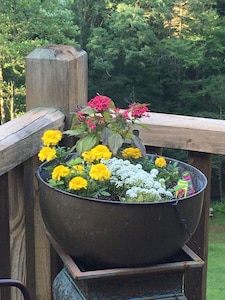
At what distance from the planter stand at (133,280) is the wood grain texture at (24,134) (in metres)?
A: 0.26

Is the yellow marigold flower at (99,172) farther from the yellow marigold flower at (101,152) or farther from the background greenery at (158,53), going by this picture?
the background greenery at (158,53)

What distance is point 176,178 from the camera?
1.50 metres

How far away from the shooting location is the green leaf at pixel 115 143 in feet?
4.78

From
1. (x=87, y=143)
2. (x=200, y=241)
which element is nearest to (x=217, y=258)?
(x=200, y=241)

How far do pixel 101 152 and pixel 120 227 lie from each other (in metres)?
0.20

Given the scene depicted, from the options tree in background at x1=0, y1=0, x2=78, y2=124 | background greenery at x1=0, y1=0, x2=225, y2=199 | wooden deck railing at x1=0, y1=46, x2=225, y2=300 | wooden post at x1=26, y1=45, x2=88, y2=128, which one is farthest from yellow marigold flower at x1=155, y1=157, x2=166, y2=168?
background greenery at x1=0, y1=0, x2=225, y2=199

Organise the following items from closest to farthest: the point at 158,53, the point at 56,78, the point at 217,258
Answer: the point at 56,78 → the point at 217,258 → the point at 158,53

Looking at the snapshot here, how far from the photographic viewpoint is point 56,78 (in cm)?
175

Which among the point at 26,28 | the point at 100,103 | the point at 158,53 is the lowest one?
the point at 158,53

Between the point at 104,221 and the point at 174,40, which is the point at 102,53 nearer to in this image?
the point at 174,40

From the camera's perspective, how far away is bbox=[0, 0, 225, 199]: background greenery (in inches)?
694

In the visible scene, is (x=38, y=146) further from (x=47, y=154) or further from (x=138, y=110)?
(x=138, y=110)

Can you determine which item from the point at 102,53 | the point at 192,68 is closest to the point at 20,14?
the point at 102,53

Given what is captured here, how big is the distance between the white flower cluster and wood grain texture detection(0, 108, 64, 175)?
0.79ft
